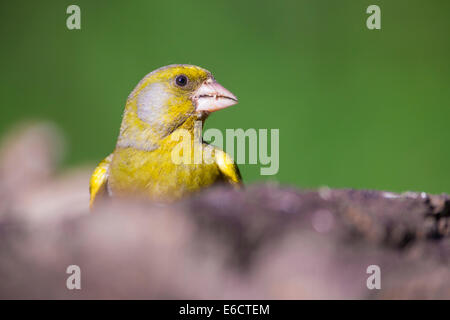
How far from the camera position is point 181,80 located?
6.73 ft

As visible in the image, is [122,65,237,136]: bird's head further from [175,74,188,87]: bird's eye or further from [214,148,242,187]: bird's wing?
[214,148,242,187]: bird's wing

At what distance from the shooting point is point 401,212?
1101 millimetres

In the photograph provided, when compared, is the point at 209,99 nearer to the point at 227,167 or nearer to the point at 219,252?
the point at 227,167

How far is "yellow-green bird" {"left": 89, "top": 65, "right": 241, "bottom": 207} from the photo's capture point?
1793mm

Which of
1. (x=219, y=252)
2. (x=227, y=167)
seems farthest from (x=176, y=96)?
(x=219, y=252)

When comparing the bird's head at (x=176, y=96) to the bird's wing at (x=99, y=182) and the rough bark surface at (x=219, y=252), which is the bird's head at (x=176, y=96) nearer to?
the bird's wing at (x=99, y=182)

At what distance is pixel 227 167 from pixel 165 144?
0.23 metres

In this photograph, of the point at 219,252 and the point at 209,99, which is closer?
the point at 219,252

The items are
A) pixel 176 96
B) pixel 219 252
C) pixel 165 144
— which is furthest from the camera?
pixel 176 96

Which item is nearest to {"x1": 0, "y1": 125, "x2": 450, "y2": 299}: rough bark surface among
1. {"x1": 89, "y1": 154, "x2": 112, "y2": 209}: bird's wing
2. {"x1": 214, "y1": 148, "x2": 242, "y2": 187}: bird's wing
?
{"x1": 214, "y1": 148, "x2": 242, "y2": 187}: bird's wing
